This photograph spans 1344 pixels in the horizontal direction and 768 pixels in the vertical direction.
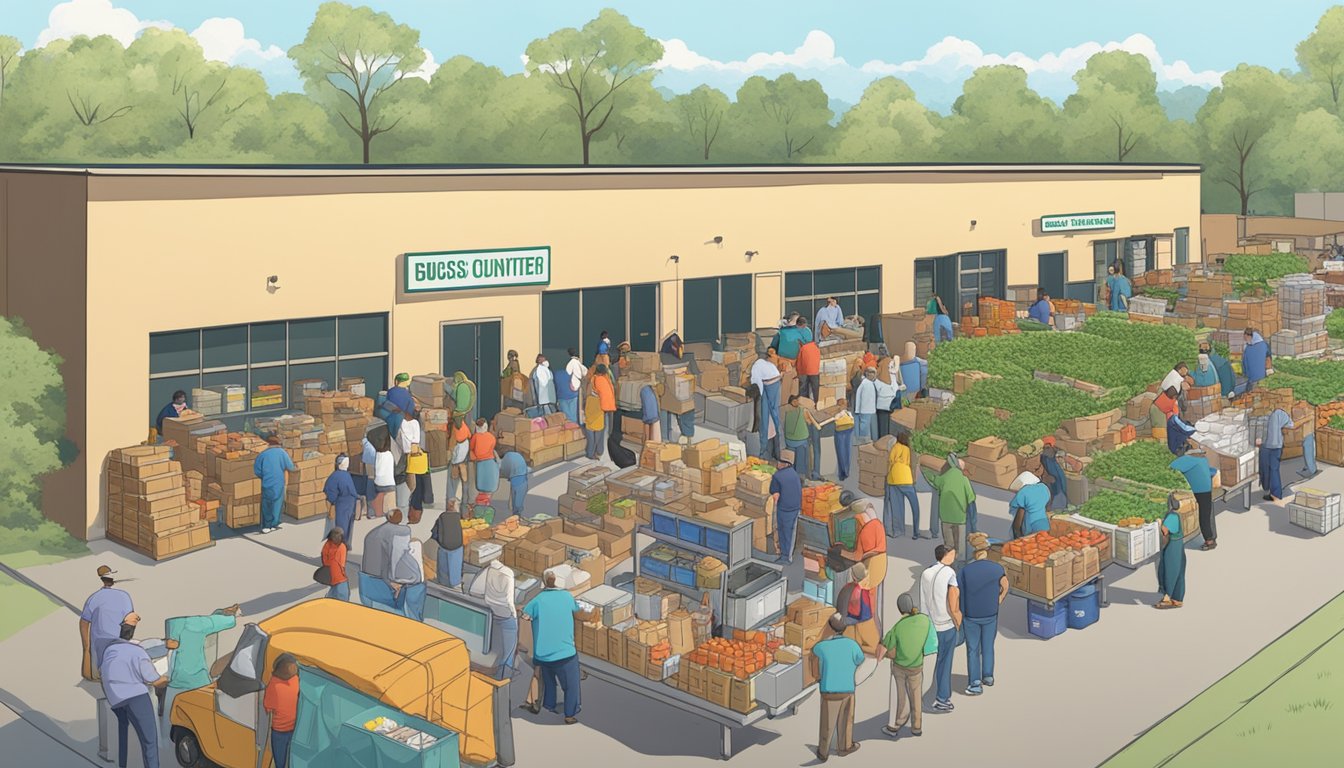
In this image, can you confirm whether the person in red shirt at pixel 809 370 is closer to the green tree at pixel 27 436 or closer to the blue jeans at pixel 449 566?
the blue jeans at pixel 449 566

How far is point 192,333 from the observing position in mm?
22234

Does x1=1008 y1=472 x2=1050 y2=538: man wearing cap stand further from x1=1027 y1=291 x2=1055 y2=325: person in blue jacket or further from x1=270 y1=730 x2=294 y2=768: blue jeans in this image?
x1=1027 y1=291 x2=1055 y2=325: person in blue jacket

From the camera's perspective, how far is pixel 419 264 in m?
24.9

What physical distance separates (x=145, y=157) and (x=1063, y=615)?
67.1 meters

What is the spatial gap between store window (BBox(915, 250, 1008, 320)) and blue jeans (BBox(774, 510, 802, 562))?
17.4 meters

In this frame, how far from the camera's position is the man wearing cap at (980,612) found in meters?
14.4

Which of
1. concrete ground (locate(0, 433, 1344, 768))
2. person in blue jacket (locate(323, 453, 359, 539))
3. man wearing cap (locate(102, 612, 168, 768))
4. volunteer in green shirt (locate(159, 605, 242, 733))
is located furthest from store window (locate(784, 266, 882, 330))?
man wearing cap (locate(102, 612, 168, 768))

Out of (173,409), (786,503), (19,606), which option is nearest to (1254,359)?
(786,503)

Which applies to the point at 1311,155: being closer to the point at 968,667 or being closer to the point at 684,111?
the point at 684,111

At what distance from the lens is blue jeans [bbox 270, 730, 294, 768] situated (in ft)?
39.7

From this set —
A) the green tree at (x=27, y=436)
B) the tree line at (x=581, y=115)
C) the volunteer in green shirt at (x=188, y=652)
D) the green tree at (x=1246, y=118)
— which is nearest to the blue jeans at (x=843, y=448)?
the green tree at (x=27, y=436)

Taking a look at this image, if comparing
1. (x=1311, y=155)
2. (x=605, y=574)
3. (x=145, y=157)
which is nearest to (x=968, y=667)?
(x=605, y=574)

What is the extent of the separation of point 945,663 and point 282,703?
20.3 ft

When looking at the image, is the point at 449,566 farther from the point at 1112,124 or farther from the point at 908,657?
the point at 1112,124
